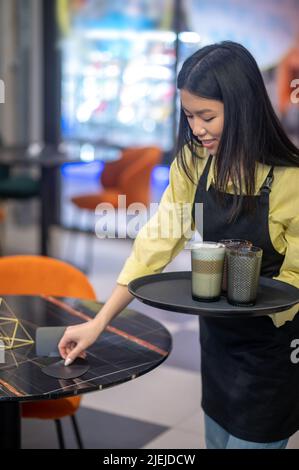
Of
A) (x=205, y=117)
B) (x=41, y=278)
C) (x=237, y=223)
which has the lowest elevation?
(x=41, y=278)

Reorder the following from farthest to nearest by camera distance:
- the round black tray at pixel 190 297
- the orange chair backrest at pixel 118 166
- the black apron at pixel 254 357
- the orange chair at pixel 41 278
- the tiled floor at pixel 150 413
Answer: the orange chair backrest at pixel 118 166 → the tiled floor at pixel 150 413 → the orange chair at pixel 41 278 → the black apron at pixel 254 357 → the round black tray at pixel 190 297

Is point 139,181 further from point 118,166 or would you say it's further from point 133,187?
point 118,166

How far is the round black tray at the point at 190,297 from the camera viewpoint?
4.44 feet

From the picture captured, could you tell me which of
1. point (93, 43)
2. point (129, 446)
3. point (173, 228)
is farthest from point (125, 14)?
point (173, 228)

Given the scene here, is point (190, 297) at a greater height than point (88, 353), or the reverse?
point (190, 297)

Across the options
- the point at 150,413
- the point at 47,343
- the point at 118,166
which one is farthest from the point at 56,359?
the point at 118,166

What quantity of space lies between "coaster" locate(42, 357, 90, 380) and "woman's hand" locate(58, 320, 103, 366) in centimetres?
1

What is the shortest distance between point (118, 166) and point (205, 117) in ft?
13.9

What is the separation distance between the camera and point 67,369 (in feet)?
5.25

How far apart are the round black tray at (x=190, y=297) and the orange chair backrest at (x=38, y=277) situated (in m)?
0.73

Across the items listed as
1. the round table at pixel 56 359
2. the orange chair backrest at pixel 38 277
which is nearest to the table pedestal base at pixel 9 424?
the round table at pixel 56 359

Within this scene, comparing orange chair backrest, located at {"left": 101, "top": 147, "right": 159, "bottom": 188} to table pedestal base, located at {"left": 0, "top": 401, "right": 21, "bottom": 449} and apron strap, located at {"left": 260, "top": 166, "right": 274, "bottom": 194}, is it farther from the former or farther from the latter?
apron strap, located at {"left": 260, "top": 166, "right": 274, "bottom": 194}

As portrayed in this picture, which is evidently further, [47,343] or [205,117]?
[47,343]

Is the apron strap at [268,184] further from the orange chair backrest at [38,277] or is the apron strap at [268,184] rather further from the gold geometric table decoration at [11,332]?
the orange chair backrest at [38,277]
